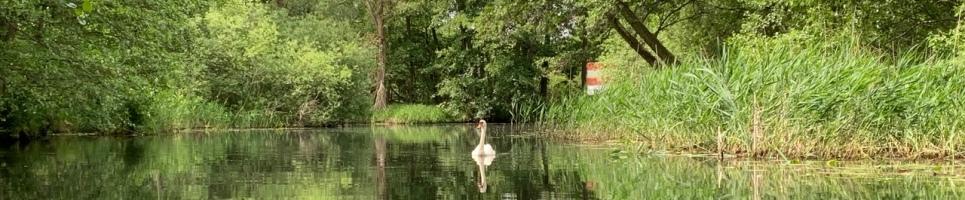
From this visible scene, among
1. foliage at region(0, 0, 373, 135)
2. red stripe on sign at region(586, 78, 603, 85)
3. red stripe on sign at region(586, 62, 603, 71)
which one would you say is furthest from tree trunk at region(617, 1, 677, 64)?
foliage at region(0, 0, 373, 135)

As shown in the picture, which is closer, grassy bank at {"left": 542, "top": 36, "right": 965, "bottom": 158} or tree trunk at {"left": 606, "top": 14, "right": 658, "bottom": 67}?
grassy bank at {"left": 542, "top": 36, "right": 965, "bottom": 158}

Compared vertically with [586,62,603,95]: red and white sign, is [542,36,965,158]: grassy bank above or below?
below

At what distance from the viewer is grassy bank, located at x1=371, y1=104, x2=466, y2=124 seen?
139 ft

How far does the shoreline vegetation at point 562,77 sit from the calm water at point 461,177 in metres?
0.67

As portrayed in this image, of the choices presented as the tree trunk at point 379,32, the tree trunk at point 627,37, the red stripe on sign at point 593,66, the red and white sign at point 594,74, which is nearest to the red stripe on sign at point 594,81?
the red and white sign at point 594,74

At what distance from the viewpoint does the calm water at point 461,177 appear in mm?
8578

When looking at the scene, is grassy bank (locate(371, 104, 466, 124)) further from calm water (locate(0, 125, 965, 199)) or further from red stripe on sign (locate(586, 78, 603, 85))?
calm water (locate(0, 125, 965, 199))

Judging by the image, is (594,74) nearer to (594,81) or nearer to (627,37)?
(594,81)

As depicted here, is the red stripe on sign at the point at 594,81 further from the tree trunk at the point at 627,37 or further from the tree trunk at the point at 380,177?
the tree trunk at the point at 380,177

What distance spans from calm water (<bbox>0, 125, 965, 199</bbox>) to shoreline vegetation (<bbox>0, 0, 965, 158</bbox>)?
0.67 metres

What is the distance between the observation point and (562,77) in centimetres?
4419

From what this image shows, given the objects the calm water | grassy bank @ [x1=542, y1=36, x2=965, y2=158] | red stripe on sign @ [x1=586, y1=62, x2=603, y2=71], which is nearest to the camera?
the calm water

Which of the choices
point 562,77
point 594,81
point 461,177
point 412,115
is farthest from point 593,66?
point 461,177

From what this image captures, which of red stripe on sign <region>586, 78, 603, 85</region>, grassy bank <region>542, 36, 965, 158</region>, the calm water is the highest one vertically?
red stripe on sign <region>586, 78, 603, 85</region>
